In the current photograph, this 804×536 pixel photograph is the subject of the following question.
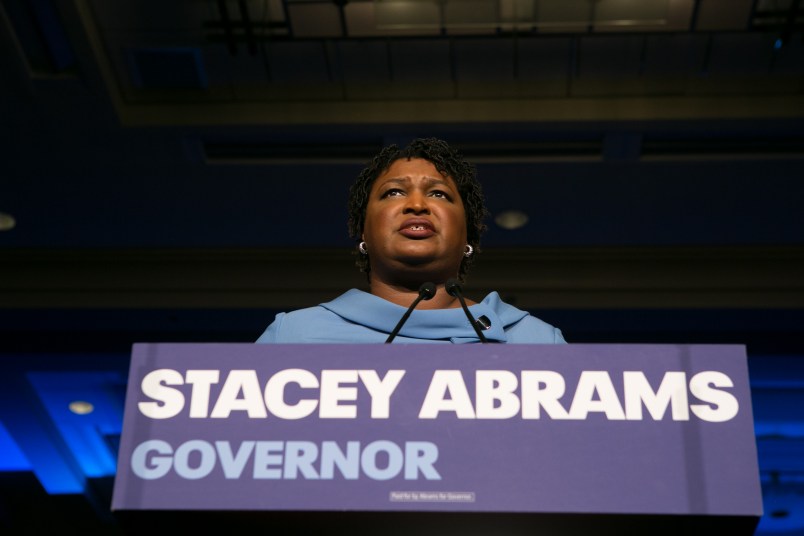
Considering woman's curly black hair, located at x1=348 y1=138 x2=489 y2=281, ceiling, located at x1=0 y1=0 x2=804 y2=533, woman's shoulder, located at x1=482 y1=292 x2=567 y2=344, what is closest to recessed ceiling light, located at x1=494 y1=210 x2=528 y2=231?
ceiling, located at x1=0 y1=0 x2=804 y2=533

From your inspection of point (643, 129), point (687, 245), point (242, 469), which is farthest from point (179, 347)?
point (687, 245)

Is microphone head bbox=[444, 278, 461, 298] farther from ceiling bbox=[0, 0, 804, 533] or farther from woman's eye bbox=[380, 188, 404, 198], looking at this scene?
ceiling bbox=[0, 0, 804, 533]

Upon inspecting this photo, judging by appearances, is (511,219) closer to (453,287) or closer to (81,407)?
(81,407)

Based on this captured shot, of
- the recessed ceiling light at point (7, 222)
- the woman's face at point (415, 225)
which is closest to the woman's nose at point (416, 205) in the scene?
the woman's face at point (415, 225)

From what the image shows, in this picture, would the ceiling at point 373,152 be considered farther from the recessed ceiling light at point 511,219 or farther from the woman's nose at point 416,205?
the woman's nose at point 416,205

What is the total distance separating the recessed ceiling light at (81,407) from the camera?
5.99 m

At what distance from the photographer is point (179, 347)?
2.87 feet

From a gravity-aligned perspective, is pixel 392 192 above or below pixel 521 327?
above

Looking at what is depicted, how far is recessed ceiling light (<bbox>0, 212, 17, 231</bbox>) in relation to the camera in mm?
4855

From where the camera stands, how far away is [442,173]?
1.44 m

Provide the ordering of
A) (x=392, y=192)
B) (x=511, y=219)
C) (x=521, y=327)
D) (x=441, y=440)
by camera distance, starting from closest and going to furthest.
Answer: (x=441, y=440) → (x=521, y=327) → (x=392, y=192) → (x=511, y=219)

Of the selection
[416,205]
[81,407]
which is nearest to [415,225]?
[416,205]

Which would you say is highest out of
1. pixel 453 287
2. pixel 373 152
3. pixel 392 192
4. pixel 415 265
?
pixel 373 152

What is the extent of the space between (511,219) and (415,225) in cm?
356
